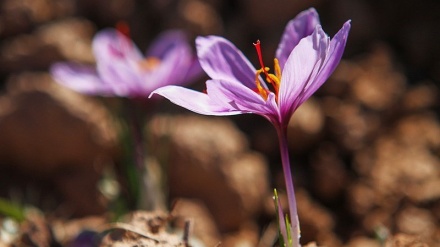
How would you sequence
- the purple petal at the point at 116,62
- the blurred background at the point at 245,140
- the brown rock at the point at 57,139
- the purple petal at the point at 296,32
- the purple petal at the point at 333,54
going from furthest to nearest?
the brown rock at the point at 57,139 → the blurred background at the point at 245,140 → the purple petal at the point at 116,62 → the purple petal at the point at 296,32 → the purple petal at the point at 333,54

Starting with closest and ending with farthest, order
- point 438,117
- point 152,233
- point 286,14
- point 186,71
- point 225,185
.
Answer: point 152,233 < point 186,71 < point 225,185 < point 438,117 < point 286,14

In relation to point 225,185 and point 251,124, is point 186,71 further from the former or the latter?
point 251,124

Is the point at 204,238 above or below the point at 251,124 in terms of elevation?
below

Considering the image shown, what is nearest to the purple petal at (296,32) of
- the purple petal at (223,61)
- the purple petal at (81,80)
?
the purple petal at (223,61)

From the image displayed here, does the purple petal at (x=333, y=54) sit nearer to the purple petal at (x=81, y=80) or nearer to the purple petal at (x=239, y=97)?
the purple petal at (x=239, y=97)

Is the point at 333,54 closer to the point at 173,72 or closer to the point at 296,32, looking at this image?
the point at 296,32

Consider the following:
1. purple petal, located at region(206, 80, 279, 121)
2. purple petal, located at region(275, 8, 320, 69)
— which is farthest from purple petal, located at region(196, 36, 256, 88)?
purple petal, located at region(206, 80, 279, 121)

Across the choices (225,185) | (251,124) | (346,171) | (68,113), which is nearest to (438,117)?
(346,171)
